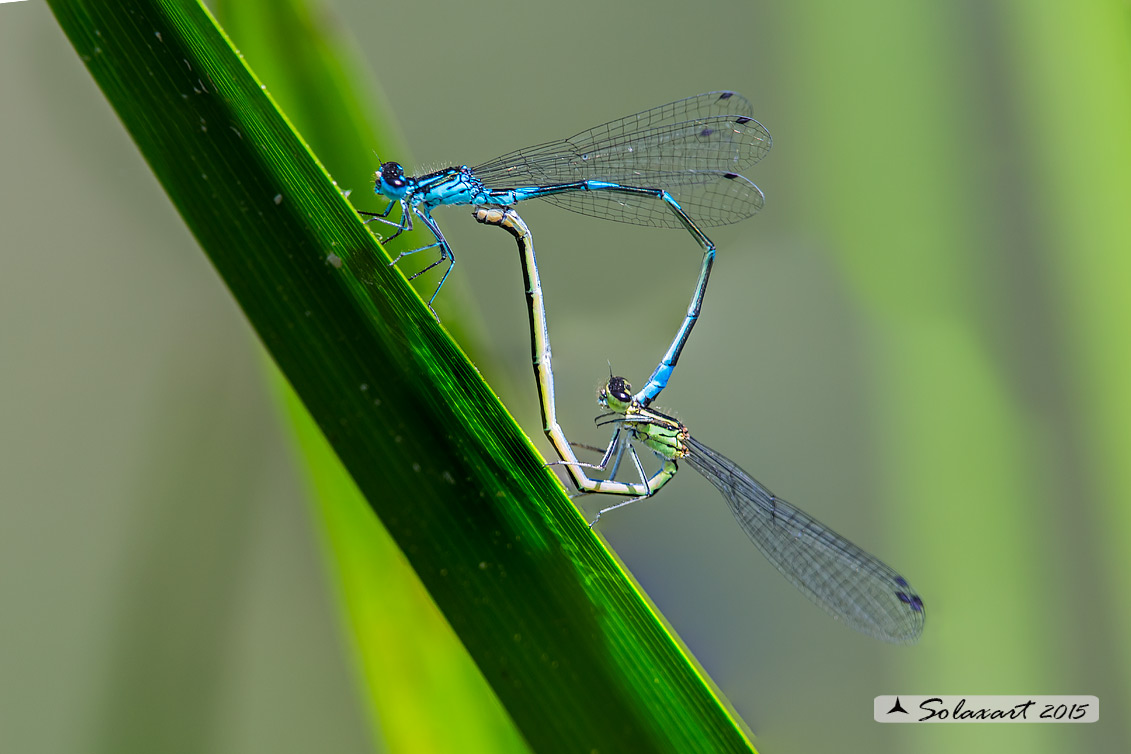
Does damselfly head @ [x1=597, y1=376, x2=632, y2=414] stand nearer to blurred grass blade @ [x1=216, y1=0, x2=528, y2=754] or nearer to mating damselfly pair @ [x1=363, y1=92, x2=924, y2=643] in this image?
mating damselfly pair @ [x1=363, y1=92, x2=924, y2=643]

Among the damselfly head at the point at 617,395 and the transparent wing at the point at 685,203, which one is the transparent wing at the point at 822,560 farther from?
the transparent wing at the point at 685,203

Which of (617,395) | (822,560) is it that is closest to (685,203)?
(617,395)

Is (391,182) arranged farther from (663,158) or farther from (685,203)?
(685,203)

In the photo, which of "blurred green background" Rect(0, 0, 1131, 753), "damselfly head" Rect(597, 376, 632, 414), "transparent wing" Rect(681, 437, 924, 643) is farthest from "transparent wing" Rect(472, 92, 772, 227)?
"transparent wing" Rect(681, 437, 924, 643)

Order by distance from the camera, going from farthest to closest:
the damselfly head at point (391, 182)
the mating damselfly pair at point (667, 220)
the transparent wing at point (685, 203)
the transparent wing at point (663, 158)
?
the transparent wing at point (685, 203)
the transparent wing at point (663, 158)
the mating damselfly pair at point (667, 220)
the damselfly head at point (391, 182)

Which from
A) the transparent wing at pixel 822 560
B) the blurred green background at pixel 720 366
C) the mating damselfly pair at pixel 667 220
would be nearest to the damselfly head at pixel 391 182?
the mating damselfly pair at pixel 667 220

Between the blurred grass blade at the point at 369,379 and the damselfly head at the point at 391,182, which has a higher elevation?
the damselfly head at the point at 391,182

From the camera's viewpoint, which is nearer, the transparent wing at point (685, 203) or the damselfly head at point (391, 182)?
the damselfly head at point (391, 182)
